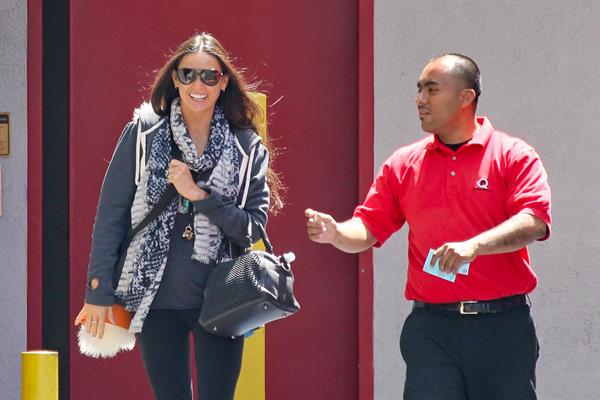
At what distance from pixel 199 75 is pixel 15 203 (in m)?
2.80

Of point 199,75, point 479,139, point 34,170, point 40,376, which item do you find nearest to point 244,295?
point 40,376

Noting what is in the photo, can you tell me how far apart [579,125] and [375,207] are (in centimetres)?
203

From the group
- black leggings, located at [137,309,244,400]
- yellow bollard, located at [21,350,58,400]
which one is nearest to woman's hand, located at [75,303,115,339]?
black leggings, located at [137,309,244,400]

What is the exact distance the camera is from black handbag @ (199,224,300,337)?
4.22 metres

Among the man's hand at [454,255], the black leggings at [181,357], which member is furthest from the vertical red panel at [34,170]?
the man's hand at [454,255]

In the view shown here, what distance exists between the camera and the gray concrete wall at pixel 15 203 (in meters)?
6.92

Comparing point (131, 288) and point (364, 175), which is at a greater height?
point (364, 175)

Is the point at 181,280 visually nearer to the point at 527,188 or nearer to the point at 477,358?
the point at 477,358

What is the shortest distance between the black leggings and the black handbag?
0.30ft

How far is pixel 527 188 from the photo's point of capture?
4320 mm

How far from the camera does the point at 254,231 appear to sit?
4.44m

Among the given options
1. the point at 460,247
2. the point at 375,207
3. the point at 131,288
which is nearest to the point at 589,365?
the point at 375,207

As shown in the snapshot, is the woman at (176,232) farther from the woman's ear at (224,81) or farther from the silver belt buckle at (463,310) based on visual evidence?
the silver belt buckle at (463,310)

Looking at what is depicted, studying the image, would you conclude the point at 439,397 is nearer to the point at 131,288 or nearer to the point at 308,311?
the point at 131,288
